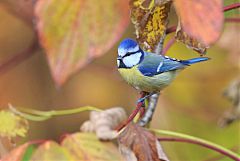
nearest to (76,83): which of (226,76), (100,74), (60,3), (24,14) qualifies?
(100,74)

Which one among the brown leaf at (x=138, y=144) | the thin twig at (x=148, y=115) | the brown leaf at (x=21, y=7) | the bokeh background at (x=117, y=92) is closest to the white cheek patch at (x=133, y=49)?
the thin twig at (x=148, y=115)

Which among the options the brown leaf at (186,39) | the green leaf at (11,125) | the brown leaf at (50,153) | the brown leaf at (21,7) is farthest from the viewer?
the brown leaf at (21,7)

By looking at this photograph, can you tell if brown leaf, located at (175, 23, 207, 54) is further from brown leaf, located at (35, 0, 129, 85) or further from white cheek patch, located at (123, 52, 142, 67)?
white cheek patch, located at (123, 52, 142, 67)

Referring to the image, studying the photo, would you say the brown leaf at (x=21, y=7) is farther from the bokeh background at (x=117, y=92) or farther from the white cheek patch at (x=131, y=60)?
the white cheek patch at (x=131, y=60)

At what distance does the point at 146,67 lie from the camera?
4.38 ft

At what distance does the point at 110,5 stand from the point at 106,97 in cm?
209

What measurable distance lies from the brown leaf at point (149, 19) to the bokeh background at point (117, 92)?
1155mm

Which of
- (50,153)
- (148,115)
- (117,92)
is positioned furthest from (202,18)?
(117,92)

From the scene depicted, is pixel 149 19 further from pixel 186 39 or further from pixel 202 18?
pixel 202 18

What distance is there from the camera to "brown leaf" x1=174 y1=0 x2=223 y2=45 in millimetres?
788

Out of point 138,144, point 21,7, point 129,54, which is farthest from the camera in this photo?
point 21,7

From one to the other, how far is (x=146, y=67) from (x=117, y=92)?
1599 millimetres

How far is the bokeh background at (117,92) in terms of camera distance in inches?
98.0

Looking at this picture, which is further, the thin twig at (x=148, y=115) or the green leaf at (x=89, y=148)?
the thin twig at (x=148, y=115)
